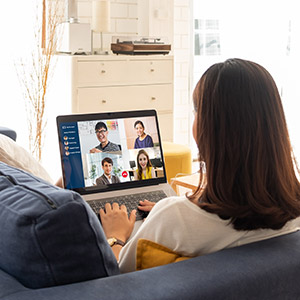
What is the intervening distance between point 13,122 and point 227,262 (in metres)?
3.71

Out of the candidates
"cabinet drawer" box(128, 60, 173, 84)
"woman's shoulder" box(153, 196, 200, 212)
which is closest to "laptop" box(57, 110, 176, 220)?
"woman's shoulder" box(153, 196, 200, 212)

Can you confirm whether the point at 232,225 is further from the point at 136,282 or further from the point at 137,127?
the point at 137,127

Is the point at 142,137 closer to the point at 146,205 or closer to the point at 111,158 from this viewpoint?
the point at 111,158

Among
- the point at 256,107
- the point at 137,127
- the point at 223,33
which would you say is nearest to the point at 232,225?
the point at 256,107

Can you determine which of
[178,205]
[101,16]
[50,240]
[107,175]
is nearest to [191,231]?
[178,205]

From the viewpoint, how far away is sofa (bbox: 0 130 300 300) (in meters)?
0.96

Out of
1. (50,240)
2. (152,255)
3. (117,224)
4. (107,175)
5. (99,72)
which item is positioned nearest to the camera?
(50,240)

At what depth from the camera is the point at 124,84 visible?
4.19m

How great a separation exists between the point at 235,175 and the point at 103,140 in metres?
0.88

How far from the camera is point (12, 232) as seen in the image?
1.00 m

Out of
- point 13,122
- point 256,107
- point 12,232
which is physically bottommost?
point 13,122

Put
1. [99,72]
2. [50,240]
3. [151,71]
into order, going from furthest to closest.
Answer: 1. [151,71]
2. [99,72]
3. [50,240]

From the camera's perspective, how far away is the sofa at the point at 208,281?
37.6 inches

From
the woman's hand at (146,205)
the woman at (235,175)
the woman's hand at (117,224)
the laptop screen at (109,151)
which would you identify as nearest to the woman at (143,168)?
the laptop screen at (109,151)
